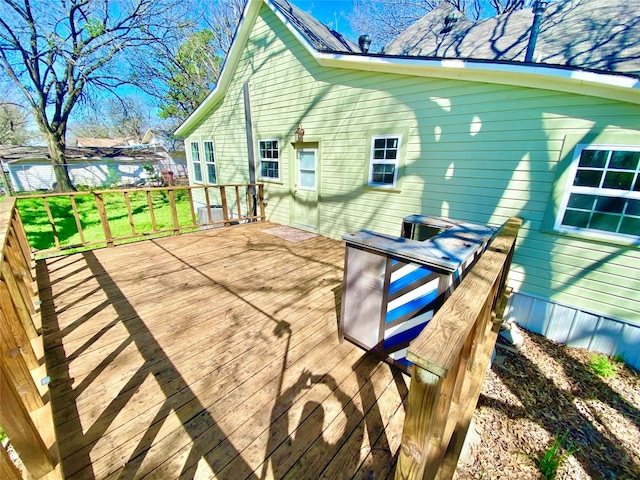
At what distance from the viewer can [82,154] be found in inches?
739

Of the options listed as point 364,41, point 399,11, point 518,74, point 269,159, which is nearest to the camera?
point 518,74

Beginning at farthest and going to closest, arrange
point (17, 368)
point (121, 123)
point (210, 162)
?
point (121, 123), point (210, 162), point (17, 368)

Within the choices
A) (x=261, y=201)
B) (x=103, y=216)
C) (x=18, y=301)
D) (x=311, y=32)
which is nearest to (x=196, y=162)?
(x=261, y=201)

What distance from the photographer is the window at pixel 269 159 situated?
656 centimetres

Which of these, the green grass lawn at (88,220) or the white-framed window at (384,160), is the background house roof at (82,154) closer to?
the green grass lawn at (88,220)

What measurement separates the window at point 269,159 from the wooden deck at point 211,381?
12.4 ft

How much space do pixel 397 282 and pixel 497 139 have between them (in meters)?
2.90

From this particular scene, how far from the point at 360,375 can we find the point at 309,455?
73 cm

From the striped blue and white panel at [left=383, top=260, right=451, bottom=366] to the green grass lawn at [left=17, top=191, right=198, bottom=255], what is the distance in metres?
5.92

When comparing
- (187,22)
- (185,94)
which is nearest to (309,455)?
(187,22)

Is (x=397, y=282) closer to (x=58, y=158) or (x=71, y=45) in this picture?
(x=71, y=45)

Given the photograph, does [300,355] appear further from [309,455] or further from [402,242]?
[402,242]

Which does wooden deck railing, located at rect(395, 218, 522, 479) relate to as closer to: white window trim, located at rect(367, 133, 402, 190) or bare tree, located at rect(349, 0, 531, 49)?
white window trim, located at rect(367, 133, 402, 190)

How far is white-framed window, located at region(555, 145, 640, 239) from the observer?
9.07 ft
